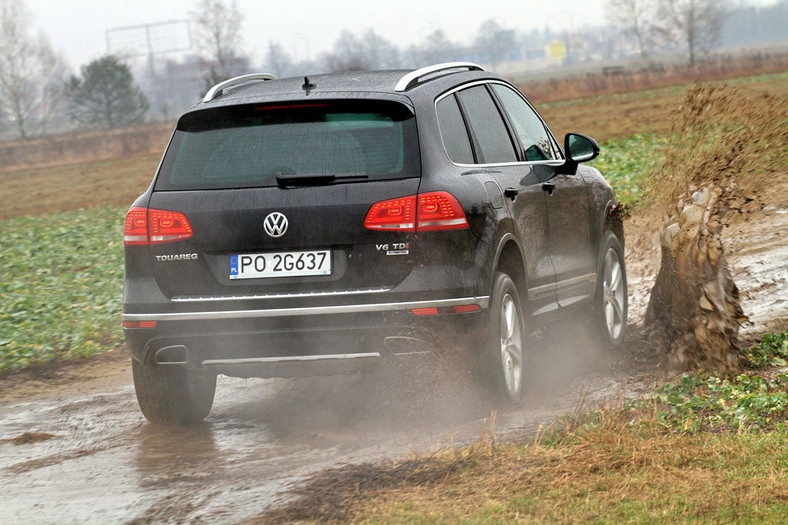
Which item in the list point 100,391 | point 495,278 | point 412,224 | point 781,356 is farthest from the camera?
point 100,391

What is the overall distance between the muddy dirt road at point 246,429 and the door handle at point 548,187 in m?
1.21

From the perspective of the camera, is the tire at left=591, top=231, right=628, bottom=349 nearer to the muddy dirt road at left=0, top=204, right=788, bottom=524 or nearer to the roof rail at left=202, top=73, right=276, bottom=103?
the muddy dirt road at left=0, top=204, right=788, bottom=524

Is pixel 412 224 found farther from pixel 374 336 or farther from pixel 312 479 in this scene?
pixel 312 479

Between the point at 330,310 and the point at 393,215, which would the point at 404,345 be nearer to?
the point at 330,310

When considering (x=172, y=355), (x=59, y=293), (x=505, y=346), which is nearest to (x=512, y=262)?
(x=505, y=346)

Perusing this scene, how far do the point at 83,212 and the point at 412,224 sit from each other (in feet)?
73.9

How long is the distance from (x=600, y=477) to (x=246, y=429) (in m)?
2.53

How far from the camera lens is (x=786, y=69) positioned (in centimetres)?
6488

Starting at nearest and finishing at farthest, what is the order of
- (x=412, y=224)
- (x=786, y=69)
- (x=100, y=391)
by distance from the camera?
(x=412, y=224) < (x=100, y=391) < (x=786, y=69)

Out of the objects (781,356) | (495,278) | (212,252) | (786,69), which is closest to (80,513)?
(212,252)

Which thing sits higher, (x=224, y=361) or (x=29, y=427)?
(x=224, y=361)

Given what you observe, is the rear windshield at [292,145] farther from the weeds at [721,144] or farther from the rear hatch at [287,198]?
the weeds at [721,144]

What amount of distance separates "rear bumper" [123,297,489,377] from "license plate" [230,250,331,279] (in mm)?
184

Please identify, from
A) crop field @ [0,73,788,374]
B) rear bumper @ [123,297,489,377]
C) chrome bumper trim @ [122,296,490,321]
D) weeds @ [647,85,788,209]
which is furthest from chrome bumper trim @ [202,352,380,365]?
crop field @ [0,73,788,374]
